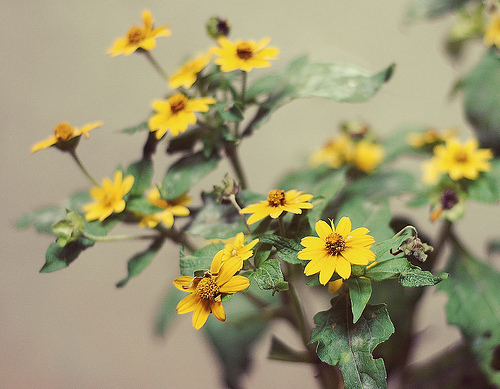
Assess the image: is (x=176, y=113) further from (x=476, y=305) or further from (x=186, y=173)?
(x=476, y=305)

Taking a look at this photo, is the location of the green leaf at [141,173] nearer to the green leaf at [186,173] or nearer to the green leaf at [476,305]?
the green leaf at [186,173]

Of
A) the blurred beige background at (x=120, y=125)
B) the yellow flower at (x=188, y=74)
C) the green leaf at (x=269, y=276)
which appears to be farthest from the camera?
the blurred beige background at (x=120, y=125)

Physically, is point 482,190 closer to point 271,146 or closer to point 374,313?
point 374,313

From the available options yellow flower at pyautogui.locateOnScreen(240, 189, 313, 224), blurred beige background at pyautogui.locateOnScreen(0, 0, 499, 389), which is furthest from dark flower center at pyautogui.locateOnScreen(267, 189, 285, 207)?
blurred beige background at pyautogui.locateOnScreen(0, 0, 499, 389)

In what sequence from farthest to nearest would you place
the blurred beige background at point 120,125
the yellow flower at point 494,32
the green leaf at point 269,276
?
the blurred beige background at point 120,125
the yellow flower at point 494,32
the green leaf at point 269,276

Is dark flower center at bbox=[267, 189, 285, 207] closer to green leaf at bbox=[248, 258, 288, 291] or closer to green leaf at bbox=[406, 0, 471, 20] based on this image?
green leaf at bbox=[248, 258, 288, 291]

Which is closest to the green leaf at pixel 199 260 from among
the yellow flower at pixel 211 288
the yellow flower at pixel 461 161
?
the yellow flower at pixel 211 288

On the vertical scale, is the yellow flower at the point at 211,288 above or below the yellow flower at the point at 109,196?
below

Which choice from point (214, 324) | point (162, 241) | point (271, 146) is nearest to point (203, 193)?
point (162, 241)
